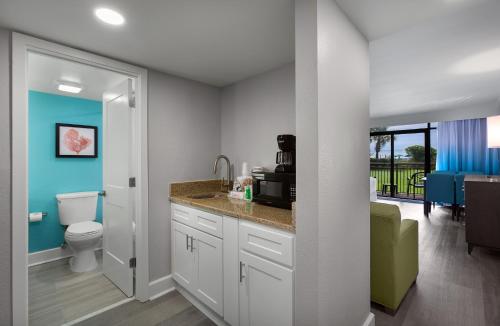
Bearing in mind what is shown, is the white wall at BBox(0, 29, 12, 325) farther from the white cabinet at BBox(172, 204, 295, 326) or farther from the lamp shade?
the lamp shade

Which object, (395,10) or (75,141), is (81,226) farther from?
(395,10)

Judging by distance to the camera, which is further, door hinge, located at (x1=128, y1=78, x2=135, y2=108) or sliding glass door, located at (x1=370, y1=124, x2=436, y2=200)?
sliding glass door, located at (x1=370, y1=124, x2=436, y2=200)

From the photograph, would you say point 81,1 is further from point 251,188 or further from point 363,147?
point 363,147

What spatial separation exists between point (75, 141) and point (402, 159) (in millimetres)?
7747

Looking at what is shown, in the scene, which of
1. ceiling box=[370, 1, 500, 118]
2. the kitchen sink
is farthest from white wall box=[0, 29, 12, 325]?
ceiling box=[370, 1, 500, 118]

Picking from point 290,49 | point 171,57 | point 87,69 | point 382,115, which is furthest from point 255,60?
point 382,115

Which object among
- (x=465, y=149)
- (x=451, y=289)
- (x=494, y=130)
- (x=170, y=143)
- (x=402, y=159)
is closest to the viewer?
(x=451, y=289)

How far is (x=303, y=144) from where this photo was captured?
48.4 inches

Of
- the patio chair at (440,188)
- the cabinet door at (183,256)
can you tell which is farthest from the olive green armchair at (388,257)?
the patio chair at (440,188)

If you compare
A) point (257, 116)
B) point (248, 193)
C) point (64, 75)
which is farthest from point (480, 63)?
point (64, 75)

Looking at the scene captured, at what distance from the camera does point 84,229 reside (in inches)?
109

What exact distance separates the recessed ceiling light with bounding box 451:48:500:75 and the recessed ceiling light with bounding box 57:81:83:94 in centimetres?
422

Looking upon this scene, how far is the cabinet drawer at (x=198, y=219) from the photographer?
1827mm

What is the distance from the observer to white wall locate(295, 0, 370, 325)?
119 cm
